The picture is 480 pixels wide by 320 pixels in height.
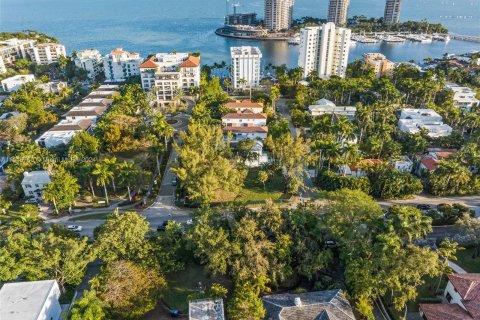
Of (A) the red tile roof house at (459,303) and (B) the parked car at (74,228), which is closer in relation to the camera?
(A) the red tile roof house at (459,303)

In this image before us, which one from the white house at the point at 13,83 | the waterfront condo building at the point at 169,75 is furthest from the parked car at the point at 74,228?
the white house at the point at 13,83

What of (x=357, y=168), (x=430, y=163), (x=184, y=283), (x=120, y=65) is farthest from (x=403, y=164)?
(x=120, y=65)

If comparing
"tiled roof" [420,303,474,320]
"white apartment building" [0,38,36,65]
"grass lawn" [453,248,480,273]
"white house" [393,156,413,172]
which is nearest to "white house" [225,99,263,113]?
"white house" [393,156,413,172]

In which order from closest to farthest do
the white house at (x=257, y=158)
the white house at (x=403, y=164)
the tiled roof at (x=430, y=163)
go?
1. the tiled roof at (x=430, y=163)
2. the white house at (x=403, y=164)
3. the white house at (x=257, y=158)

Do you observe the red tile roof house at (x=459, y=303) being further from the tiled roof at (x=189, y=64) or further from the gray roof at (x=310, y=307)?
the tiled roof at (x=189, y=64)

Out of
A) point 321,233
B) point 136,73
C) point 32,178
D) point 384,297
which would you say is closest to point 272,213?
point 321,233

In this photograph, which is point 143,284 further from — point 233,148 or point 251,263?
point 233,148

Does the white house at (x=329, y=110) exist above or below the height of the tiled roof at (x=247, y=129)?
above
